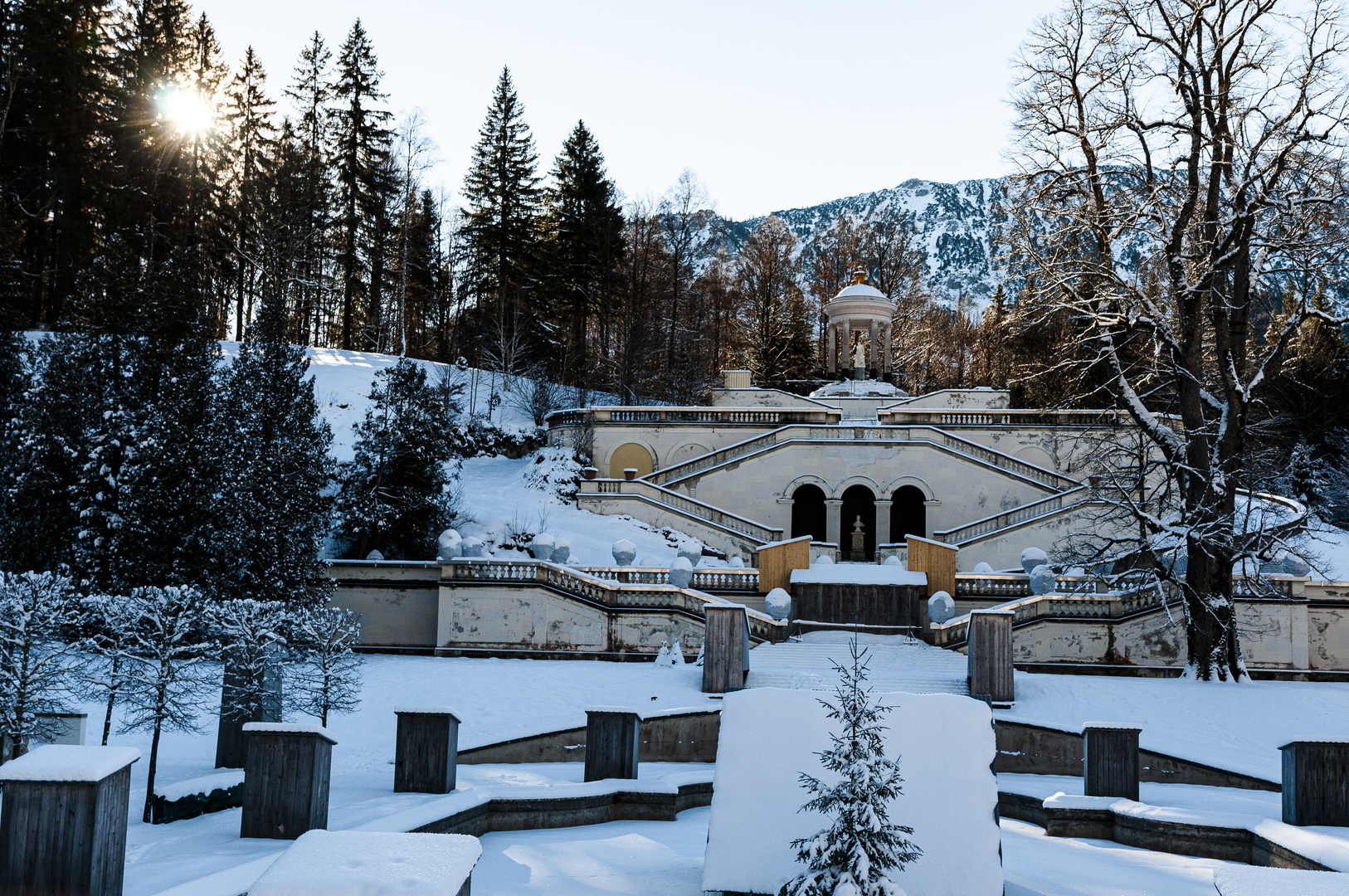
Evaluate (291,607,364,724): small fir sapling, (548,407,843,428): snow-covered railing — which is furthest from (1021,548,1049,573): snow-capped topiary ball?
(291,607,364,724): small fir sapling

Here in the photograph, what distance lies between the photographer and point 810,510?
36.7m

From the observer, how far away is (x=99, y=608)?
17.2 meters

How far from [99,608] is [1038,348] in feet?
148

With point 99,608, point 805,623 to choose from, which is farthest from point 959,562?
point 99,608

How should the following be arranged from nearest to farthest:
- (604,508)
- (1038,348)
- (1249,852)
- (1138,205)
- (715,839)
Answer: (715,839) → (1249,852) → (1138,205) → (604,508) → (1038,348)

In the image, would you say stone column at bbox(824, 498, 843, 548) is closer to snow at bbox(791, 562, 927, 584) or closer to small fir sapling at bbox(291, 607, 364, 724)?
snow at bbox(791, 562, 927, 584)

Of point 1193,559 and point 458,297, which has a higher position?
point 458,297

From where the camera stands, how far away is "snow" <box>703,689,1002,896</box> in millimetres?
6516

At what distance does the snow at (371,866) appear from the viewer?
496 centimetres

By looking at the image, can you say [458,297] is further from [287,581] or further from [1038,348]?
[287,581]

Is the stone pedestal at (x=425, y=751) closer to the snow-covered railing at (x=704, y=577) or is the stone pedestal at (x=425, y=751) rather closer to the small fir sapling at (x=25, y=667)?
the small fir sapling at (x=25, y=667)

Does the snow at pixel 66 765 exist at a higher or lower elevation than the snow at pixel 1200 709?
higher

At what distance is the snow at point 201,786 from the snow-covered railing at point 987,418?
97.6ft

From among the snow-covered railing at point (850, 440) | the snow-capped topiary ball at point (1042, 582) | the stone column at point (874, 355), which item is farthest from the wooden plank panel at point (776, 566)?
the stone column at point (874, 355)
